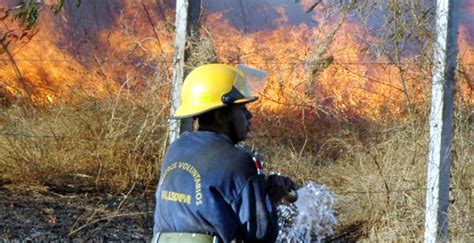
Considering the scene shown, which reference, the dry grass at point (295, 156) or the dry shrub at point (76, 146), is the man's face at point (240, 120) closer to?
the dry grass at point (295, 156)

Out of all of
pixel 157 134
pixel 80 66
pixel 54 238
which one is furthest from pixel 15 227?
pixel 80 66

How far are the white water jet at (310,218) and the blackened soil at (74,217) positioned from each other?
140 cm

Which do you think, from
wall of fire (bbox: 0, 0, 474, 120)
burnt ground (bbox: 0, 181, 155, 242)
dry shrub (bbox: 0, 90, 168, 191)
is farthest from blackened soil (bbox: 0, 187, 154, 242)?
wall of fire (bbox: 0, 0, 474, 120)

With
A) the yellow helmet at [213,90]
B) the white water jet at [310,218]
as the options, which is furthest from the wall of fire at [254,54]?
the yellow helmet at [213,90]

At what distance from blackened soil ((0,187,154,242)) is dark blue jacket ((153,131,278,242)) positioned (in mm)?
4197

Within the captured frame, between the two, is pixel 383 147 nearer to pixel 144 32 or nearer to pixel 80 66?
pixel 144 32

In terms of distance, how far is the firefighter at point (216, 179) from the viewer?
329 cm

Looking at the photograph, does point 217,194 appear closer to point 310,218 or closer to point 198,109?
point 198,109


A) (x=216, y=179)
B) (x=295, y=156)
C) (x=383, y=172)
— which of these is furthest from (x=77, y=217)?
(x=216, y=179)

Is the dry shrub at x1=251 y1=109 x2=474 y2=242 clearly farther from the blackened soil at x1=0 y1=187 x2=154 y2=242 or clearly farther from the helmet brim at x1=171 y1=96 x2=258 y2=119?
the helmet brim at x1=171 y1=96 x2=258 y2=119

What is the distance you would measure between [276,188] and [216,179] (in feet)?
0.85

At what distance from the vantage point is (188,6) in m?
6.26

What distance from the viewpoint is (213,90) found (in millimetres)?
3479

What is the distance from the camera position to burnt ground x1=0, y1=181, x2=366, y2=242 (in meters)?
7.54
